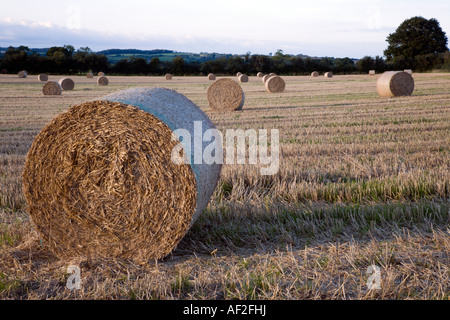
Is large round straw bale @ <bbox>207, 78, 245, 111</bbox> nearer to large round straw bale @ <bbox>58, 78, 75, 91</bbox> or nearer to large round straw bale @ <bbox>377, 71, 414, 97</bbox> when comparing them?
large round straw bale @ <bbox>377, 71, 414, 97</bbox>

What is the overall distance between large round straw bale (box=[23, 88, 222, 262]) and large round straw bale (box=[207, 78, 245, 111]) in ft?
39.7

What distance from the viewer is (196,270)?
3.76 m

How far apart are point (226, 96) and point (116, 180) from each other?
12582 mm

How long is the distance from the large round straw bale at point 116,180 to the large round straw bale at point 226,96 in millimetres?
12096

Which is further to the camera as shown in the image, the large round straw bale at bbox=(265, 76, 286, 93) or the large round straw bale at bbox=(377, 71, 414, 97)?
the large round straw bale at bbox=(265, 76, 286, 93)

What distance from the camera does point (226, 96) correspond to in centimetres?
1656

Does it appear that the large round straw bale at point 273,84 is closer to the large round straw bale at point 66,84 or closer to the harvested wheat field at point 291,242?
the large round straw bale at point 66,84

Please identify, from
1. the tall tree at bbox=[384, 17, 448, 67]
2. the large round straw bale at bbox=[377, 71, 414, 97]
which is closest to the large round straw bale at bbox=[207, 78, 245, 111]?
the large round straw bale at bbox=[377, 71, 414, 97]

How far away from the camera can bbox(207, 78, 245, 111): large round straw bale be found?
648 inches

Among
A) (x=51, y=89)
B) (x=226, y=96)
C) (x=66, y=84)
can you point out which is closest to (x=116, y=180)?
(x=226, y=96)

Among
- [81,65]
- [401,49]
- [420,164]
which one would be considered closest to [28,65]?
[81,65]

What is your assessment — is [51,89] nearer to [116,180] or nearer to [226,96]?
[226,96]

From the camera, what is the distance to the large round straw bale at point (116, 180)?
414cm

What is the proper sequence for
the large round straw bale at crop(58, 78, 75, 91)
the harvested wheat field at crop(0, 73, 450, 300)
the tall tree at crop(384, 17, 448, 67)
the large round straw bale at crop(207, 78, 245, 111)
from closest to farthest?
the harvested wheat field at crop(0, 73, 450, 300)
the large round straw bale at crop(207, 78, 245, 111)
the large round straw bale at crop(58, 78, 75, 91)
the tall tree at crop(384, 17, 448, 67)
